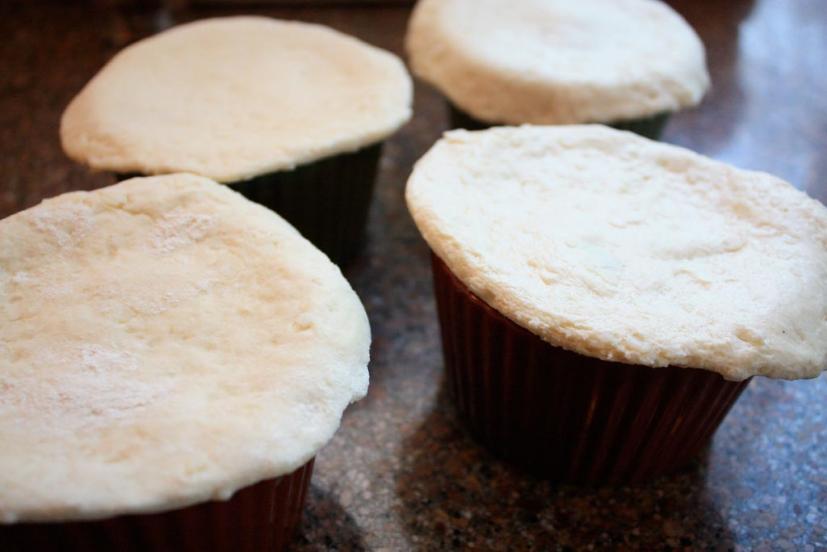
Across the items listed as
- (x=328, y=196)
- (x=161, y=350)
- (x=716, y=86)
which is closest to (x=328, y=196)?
(x=328, y=196)

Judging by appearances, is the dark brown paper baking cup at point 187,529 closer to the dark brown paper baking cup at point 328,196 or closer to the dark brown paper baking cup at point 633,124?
the dark brown paper baking cup at point 328,196

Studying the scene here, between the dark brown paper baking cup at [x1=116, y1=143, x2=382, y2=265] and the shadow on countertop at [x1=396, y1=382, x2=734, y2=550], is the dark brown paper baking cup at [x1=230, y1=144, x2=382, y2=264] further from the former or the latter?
the shadow on countertop at [x1=396, y1=382, x2=734, y2=550]

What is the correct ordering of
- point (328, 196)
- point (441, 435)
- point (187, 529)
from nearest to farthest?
1. point (187, 529)
2. point (441, 435)
3. point (328, 196)

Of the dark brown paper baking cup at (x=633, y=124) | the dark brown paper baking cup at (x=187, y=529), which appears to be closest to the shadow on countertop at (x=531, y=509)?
the dark brown paper baking cup at (x=187, y=529)

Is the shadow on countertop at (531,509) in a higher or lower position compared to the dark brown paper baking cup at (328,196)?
lower

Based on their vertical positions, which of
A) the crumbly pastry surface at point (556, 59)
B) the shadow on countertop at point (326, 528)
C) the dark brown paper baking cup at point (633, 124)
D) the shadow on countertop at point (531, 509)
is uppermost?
the crumbly pastry surface at point (556, 59)

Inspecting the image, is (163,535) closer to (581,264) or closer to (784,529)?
(581,264)

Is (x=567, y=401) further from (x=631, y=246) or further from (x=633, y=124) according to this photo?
(x=633, y=124)
